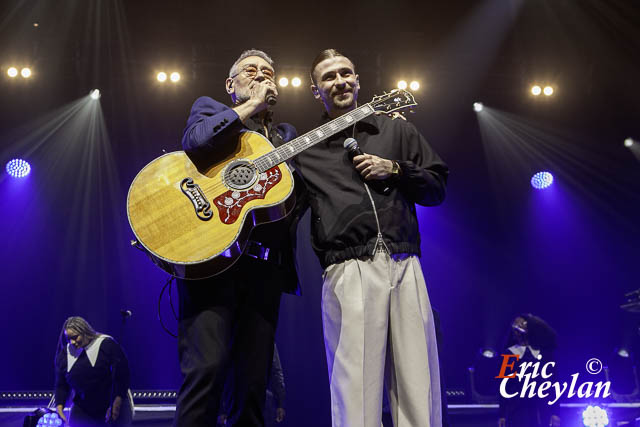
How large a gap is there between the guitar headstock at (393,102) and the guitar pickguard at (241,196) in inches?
26.9

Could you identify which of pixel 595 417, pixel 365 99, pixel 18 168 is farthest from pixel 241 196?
pixel 18 168

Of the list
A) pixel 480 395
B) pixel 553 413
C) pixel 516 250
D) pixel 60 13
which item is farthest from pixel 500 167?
pixel 60 13

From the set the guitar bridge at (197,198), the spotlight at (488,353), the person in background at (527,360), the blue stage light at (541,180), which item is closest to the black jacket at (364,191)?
the guitar bridge at (197,198)

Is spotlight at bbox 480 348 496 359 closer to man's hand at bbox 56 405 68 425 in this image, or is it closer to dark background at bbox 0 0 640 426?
dark background at bbox 0 0 640 426

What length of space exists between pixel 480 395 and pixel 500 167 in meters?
4.50

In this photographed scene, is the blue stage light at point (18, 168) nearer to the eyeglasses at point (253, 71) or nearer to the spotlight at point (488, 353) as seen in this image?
the eyeglasses at point (253, 71)

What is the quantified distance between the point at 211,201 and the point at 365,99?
726 cm

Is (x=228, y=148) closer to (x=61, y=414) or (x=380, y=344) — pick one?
(x=380, y=344)

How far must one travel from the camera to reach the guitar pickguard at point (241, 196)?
207 cm

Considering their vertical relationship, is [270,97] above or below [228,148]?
above

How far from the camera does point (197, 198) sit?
2080 millimetres

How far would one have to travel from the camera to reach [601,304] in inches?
399

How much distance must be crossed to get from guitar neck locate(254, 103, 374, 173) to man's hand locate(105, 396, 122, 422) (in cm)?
479

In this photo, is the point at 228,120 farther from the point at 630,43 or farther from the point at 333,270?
the point at 630,43
